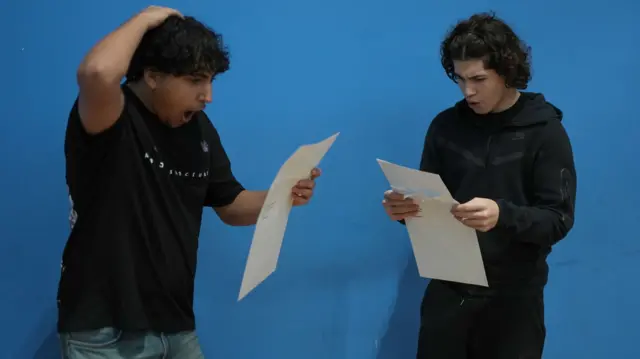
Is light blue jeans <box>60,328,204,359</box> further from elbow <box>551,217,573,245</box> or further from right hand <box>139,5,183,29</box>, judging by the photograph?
elbow <box>551,217,573,245</box>

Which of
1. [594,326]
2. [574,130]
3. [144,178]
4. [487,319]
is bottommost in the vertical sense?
[594,326]

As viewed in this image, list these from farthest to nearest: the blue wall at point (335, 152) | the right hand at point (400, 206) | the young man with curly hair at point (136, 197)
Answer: the blue wall at point (335, 152)
the right hand at point (400, 206)
the young man with curly hair at point (136, 197)

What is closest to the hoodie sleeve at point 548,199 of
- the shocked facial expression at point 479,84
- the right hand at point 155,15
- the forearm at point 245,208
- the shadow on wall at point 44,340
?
the shocked facial expression at point 479,84

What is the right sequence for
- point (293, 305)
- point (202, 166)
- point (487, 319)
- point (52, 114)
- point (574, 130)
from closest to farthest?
point (202, 166)
point (487, 319)
point (52, 114)
point (293, 305)
point (574, 130)

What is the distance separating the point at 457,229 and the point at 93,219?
0.70 m

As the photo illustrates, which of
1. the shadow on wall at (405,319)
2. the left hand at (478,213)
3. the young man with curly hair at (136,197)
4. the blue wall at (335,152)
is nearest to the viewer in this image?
the young man with curly hair at (136,197)

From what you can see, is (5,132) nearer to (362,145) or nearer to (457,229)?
(362,145)

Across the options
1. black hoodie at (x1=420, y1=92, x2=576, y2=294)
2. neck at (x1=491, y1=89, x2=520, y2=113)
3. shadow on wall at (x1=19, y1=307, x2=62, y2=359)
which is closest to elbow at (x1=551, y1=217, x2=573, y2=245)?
black hoodie at (x1=420, y1=92, x2=576, y2=294)

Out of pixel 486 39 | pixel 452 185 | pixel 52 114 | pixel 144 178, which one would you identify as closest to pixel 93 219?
pixel 144 178

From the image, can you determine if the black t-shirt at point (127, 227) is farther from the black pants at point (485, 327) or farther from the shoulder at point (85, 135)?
the black pants at point (485, 327)

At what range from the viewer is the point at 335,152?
1674mm

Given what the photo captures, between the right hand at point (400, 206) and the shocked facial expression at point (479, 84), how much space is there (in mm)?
275

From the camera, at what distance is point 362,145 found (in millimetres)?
1694

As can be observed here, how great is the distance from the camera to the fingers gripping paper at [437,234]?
49.3 inches
